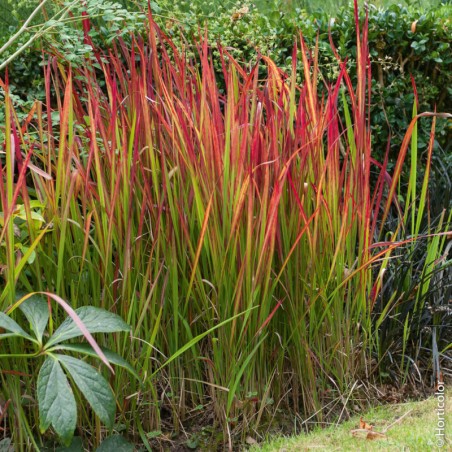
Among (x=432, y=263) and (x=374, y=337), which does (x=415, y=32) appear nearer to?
(x=432, y=263)

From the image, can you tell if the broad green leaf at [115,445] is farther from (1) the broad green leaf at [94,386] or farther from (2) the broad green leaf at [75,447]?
(1) the broad green leaf at [94,386]

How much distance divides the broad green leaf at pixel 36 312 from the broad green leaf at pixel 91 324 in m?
0.05

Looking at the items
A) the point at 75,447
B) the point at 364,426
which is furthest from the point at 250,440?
the point at 75,447

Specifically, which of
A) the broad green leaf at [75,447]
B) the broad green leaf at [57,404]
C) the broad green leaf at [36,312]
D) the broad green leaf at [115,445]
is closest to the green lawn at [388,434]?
the broad green leaf at [115,445]

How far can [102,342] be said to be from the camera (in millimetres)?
2750

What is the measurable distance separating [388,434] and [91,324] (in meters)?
1.20

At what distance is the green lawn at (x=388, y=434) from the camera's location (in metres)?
2.54

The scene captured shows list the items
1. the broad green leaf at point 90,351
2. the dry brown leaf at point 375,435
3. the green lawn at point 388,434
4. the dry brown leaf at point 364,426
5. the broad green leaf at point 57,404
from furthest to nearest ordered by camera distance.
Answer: the dry brown leaf at point 364,426, the dry brown leaf at point 375,435, the green lawn at point 388,434, the broad green leaf at point 90,351, the broad green leaf at point 57,404

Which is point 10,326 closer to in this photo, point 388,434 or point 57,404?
point 57,404

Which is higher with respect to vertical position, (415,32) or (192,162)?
(415,32)

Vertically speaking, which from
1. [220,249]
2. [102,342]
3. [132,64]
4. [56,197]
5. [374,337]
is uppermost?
[132,64]

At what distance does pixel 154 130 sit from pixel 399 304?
1413 millimetres

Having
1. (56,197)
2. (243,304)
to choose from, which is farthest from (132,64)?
(243,304)

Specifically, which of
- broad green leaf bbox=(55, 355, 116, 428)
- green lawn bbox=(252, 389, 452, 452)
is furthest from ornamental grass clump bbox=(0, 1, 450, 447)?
broad green leaf bbox=(55, 355, 116, 428)
